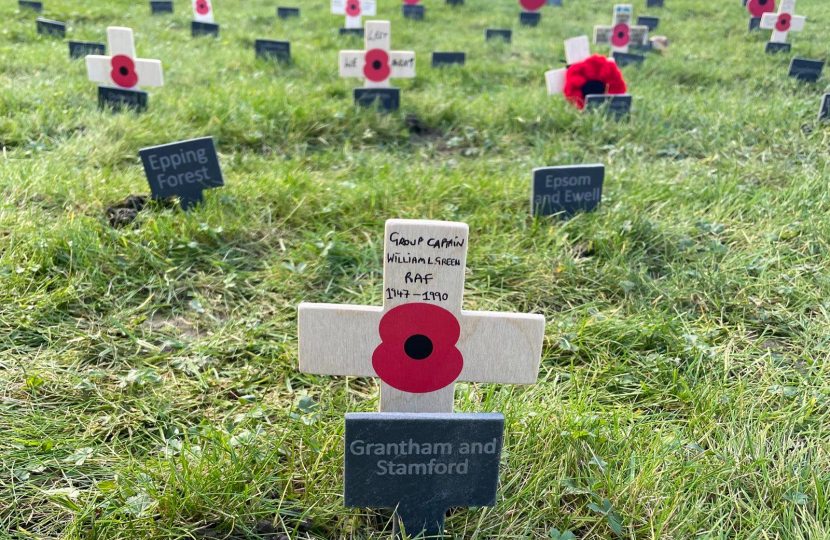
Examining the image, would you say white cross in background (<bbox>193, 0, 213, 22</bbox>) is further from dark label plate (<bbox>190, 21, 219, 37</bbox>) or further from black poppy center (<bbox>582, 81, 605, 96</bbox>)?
black poppy center (<bbox>582, 81, 605, 96</bbox>)

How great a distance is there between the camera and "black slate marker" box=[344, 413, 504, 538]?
4.26 ft

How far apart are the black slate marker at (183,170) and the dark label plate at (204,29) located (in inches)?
199

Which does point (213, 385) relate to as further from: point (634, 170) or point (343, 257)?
point (634, 170)

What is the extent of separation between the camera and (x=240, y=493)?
4.76 ft

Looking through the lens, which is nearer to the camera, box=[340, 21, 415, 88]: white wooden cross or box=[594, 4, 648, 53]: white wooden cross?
box=[340, 21, 415, 88]: white wooden cross

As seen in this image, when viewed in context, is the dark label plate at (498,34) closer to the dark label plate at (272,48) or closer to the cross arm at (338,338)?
the dark label plate at (272,48)

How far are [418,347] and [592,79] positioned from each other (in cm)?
385

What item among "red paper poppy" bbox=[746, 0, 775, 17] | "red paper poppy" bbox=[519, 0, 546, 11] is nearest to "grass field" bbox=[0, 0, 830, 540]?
"red paper poppy" bbox=[746, 0, 775, 17]

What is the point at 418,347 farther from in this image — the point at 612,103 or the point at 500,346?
the point at 612,103

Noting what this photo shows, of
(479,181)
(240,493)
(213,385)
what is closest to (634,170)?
(479,181)

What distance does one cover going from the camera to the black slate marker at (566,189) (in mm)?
2938

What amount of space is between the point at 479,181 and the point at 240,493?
2.19m

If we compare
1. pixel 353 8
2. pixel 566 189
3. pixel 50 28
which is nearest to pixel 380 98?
pixel 566 189

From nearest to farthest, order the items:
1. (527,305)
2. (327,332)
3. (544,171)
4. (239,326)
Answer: (327,332), (239,326), (527,305), (544,171)
